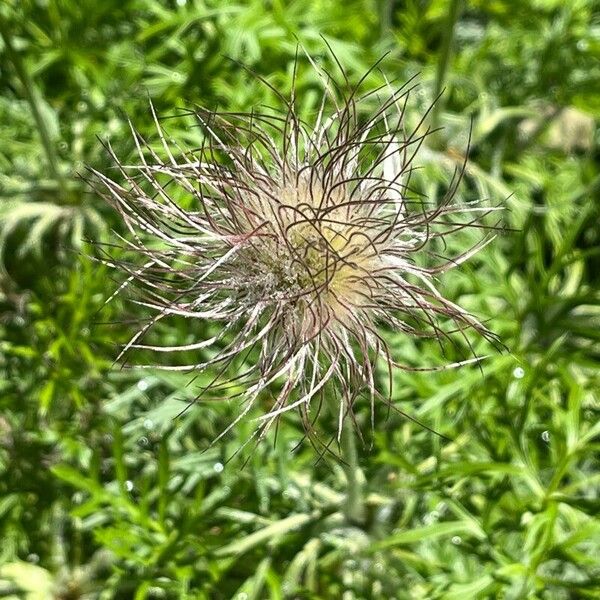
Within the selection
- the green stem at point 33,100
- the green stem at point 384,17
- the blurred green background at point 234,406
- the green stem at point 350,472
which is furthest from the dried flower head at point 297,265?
the green stem at point 384,17

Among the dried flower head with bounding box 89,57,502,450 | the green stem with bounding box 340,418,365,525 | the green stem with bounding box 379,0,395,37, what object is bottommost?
the green stem with bounding box 340,418,365,525

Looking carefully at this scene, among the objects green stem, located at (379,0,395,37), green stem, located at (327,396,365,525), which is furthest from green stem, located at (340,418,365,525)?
green stem, located at (379,0,395,37)

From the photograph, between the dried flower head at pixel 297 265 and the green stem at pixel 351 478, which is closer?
the dried flower head at pixel 297 265

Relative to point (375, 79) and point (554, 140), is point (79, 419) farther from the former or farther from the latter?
point (554, 140)

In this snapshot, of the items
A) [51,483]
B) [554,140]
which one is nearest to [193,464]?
[51,483]

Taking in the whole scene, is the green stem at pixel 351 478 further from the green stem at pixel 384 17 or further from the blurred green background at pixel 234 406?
the green stem at pixel 384 17

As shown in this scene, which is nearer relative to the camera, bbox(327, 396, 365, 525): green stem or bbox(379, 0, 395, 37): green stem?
bbox(327, 396, 365, 525): green stem

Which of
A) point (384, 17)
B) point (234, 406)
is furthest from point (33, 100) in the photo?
point (384, 17)

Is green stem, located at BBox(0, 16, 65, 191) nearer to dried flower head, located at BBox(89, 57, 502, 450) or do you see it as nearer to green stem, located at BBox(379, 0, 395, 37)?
dried flower head, located at BBox(89, 57, 502, 450)
